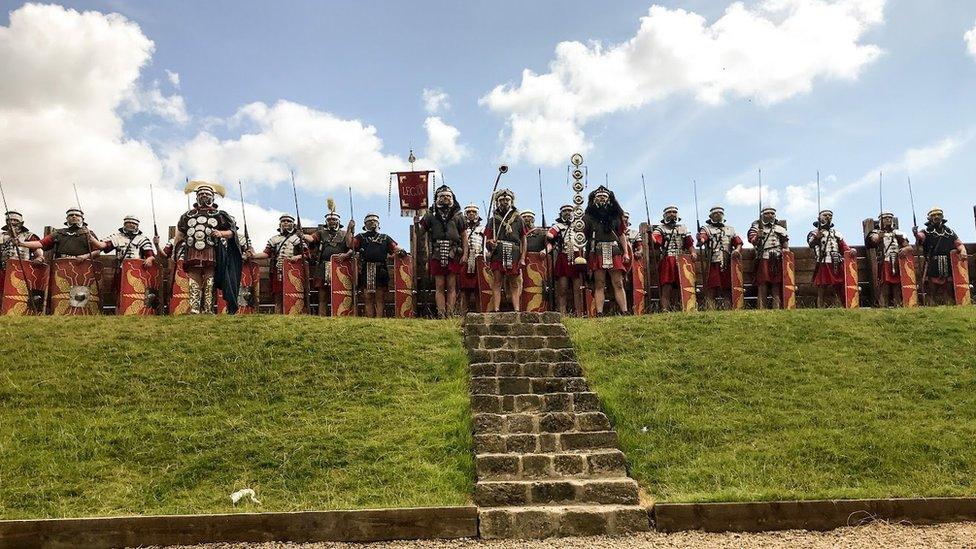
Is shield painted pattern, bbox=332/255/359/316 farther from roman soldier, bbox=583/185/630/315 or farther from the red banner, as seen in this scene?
roman soldier, bbox=583/185/630/315

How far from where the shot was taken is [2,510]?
573 centimetres

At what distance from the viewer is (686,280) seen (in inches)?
493

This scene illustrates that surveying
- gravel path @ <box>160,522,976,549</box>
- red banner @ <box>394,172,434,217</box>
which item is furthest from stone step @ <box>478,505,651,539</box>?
red banner @ <box>394,172,434,217</box>

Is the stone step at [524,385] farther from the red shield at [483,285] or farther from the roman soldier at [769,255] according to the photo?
the roman soldier at [769,255]

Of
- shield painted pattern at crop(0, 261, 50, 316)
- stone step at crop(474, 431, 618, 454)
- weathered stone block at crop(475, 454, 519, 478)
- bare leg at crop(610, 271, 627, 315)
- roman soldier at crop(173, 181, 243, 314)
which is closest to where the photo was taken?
weathered stone block at crop(475, 454, 519, 478)

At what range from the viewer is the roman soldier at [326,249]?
12773 millimetres

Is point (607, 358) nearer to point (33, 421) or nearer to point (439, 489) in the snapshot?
point (439, 489)

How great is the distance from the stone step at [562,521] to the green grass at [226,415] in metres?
0.42

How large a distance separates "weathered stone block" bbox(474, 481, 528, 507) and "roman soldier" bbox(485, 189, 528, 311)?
5.27 m

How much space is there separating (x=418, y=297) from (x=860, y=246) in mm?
8448

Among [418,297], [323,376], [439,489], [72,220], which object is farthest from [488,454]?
[72,220]

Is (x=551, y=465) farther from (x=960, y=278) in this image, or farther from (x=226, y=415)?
(x=960, y=278)

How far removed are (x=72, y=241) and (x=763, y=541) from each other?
11474 mm

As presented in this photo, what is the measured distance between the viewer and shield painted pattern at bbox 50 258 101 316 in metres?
11.7
